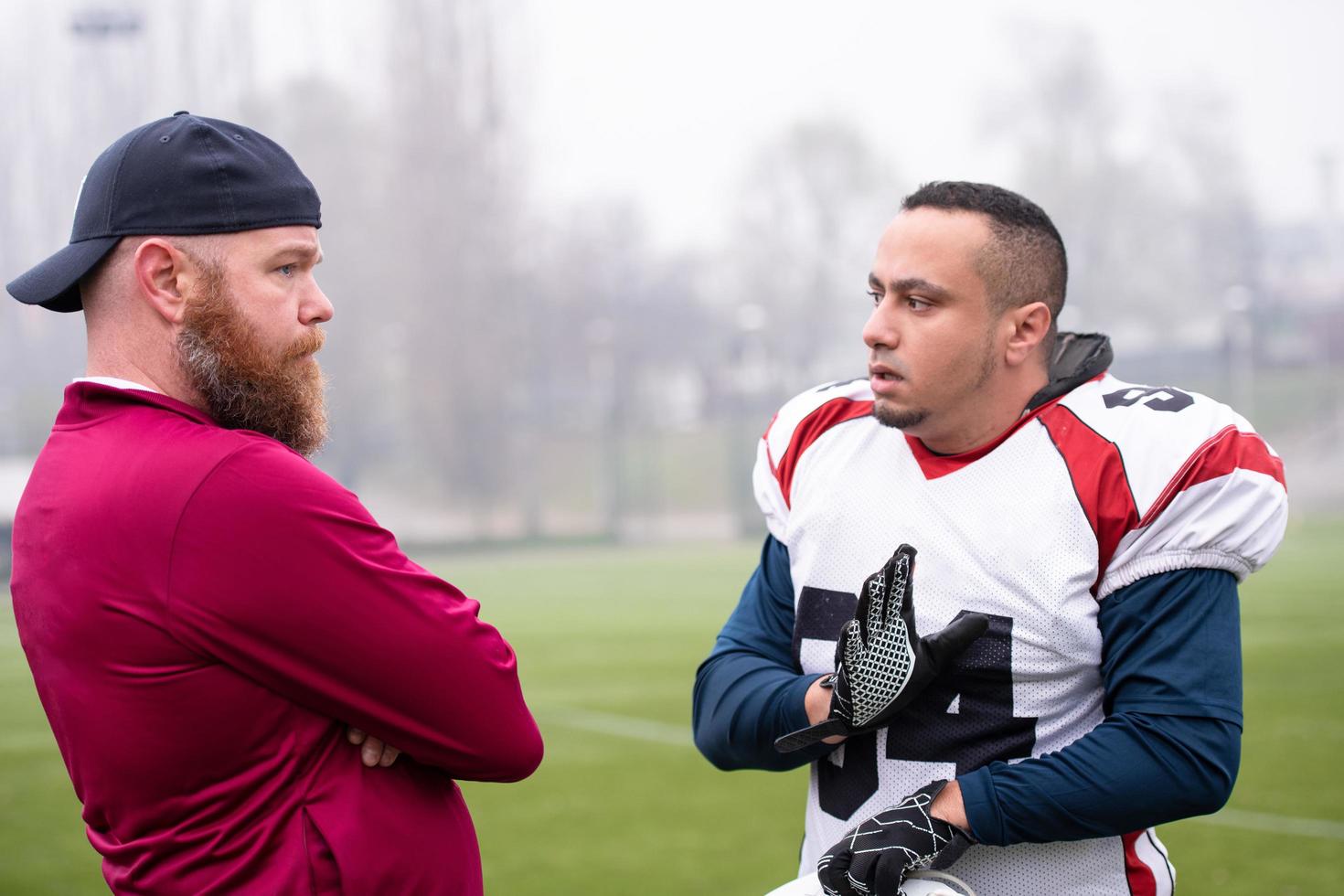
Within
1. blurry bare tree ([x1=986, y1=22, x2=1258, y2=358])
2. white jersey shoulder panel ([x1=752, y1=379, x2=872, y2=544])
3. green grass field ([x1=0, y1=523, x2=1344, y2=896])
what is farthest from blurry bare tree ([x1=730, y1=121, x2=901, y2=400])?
white jersey shoulder panel ([x1=752, y1=379, x2=872, y2=544])

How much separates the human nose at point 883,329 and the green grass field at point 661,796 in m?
2.69

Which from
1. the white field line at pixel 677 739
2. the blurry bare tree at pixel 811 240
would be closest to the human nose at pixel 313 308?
the white field line at pixel 677 739

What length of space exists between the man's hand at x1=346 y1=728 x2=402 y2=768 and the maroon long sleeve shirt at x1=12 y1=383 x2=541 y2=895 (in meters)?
0.01

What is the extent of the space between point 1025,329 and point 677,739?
15.5 ft

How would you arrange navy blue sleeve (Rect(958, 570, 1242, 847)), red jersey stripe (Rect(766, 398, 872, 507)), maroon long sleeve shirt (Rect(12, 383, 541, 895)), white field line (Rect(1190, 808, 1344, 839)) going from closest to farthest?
maroon long sleeve shirt (Rect(12, 383, 541, 895)) < navy blue sleeve (Rect(958, 570, 1242, 847)) < red jersey stripe (Rect(766, 398, 872, 507)) < white field line (Rect(1190, 808, 1344, 839))

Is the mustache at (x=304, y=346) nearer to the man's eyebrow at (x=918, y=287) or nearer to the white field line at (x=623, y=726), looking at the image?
the man's eyebrow at (x=918, y=287)

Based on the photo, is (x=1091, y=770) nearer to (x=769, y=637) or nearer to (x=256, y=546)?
(x=769, y=637)

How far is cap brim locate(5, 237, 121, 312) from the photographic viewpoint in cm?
147

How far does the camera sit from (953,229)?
1.80 metres

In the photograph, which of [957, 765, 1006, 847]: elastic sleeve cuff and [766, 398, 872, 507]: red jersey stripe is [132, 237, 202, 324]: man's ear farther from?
[957, 765, 1006, 847]: elastic sleeve cuff

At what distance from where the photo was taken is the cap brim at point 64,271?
1469mm

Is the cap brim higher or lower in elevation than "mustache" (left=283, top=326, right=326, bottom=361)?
higher

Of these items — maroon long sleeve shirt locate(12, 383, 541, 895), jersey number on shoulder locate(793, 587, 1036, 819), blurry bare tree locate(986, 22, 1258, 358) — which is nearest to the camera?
maroon long sleeve shirt locate(12, 383, 541, 895)

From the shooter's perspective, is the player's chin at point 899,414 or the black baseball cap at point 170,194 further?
the player's chin at point 899,414
